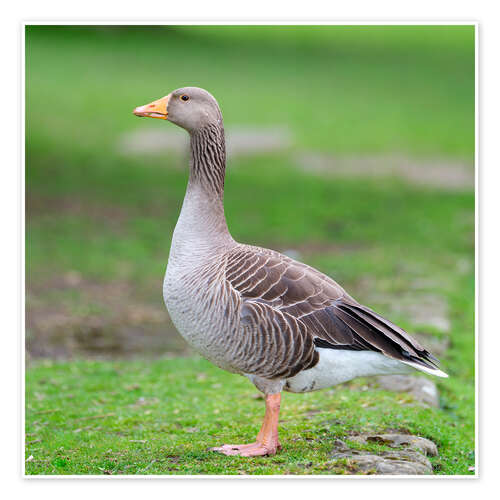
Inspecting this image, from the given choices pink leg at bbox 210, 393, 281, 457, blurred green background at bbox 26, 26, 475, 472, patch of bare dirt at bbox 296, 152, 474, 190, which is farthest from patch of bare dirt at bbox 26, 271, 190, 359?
patch of bare dirt at bbox 296, 152, 474, 190

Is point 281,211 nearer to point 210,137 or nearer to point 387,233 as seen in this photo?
point 387,233

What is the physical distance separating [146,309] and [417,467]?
6.41 m

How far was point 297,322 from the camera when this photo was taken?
5.19m

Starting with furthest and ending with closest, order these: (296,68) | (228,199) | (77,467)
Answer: (296,68) → (228,199) → (77,467)

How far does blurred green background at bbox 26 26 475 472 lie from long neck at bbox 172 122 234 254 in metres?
2.74

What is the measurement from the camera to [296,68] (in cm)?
2411

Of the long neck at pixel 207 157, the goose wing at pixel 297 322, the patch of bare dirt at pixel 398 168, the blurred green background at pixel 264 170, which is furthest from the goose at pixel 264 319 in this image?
the patch of bare dirt at pixel 398 168

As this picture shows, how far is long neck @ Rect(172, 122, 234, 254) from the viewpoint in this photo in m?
5.51

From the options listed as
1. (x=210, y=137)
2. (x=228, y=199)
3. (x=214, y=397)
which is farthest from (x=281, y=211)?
(x=210, y=137)

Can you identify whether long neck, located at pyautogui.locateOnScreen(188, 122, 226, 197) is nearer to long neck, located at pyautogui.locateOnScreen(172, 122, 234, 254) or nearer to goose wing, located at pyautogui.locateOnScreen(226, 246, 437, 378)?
long neck, located at pyautogui.locateOnScreen(172, 122, 234, 254)

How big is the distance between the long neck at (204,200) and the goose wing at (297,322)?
271 millimetres

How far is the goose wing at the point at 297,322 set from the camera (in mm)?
5125

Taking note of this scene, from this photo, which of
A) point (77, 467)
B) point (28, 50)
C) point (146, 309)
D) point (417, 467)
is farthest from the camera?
point (28, 50)

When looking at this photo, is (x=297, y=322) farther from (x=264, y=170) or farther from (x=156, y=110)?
(x=264, y=170)
